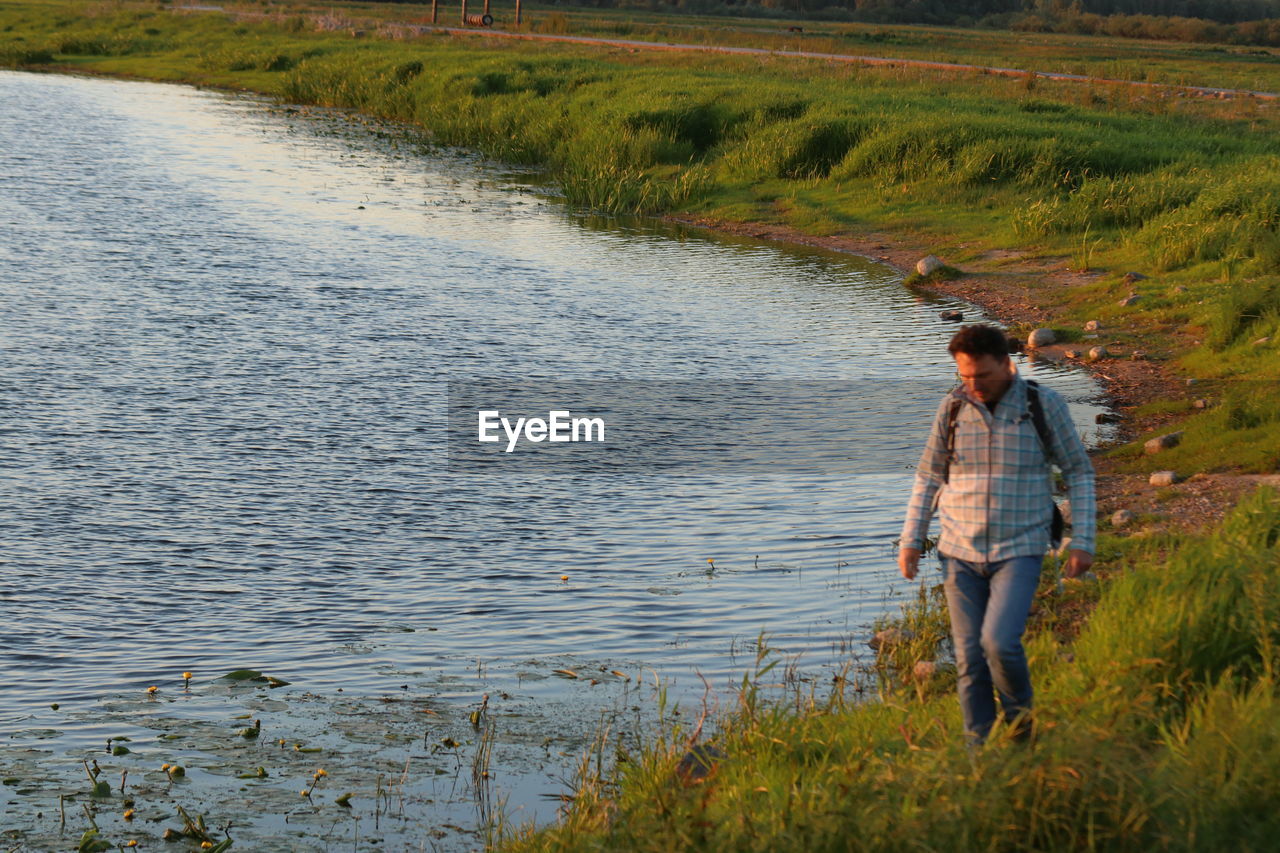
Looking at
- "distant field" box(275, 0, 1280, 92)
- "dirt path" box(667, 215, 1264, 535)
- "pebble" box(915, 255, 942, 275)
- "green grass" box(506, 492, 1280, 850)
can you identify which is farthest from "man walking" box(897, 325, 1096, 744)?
"distant field" box(275, 0, 1280, 92)

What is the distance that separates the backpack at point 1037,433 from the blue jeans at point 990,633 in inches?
7.3

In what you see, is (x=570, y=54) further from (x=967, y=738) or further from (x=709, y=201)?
(x=967, y=738)

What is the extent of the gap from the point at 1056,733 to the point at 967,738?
2.31 feet

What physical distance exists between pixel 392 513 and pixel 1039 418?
662 centimetres

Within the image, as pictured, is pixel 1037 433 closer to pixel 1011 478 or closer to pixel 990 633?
pixel 1011 478

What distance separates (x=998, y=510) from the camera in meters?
6.45

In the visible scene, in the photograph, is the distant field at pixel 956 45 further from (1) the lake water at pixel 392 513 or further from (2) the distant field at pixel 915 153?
(1) the lake water at pixel 392 513

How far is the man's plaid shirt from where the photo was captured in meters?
6.43

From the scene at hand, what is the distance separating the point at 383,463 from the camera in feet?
43.1

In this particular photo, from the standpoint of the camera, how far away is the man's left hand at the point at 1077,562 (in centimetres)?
640

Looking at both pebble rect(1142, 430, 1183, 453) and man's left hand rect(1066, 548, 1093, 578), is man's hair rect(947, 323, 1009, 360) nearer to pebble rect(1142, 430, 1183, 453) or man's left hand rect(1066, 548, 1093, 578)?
man's left hand rect(1066, 548, 1093, 578)

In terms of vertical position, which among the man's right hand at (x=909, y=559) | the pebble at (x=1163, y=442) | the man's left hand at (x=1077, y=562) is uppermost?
the man's left hand at (x=1077, y=562)

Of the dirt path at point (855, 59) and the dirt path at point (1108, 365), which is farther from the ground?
the dirt path at point (855, 59)

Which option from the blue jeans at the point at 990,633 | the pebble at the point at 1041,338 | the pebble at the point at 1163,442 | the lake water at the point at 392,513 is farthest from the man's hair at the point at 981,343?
the pebble at the point at 1041,338
